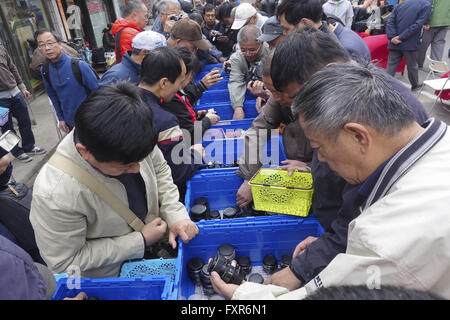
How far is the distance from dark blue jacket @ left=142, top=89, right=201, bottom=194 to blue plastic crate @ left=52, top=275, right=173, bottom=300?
831 mm

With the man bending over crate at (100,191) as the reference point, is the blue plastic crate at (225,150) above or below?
below

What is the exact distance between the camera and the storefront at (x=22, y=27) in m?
6.14

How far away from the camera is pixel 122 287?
1.29 meters

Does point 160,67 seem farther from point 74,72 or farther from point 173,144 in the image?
point 74,72

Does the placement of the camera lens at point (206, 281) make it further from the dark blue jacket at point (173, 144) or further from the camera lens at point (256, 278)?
the dark blue jacket at point (173, 144)

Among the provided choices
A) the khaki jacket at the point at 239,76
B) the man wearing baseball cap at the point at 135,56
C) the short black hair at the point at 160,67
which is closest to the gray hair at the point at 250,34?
the khaki jacket at the point at 239,76

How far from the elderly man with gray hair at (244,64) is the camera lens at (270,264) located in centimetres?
177

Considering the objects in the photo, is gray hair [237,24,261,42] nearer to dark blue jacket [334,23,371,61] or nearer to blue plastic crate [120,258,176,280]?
dark blue jacket [334,23,371,61]

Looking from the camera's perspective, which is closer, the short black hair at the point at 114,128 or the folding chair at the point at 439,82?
the short black hair at the point at 114,128

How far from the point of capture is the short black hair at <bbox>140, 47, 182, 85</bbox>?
6.27 feet

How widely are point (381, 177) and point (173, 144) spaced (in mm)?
1276

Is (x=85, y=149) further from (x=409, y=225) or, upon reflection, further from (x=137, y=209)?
(x=409, y=225)

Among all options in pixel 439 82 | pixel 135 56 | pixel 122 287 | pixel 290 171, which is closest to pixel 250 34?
pixel 135 56
